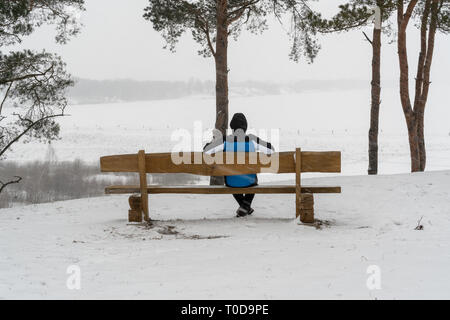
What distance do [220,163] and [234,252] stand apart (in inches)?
81.1

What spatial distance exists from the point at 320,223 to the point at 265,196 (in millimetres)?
3080

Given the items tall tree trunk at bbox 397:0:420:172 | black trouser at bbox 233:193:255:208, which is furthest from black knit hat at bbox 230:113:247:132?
tall tree trunk at bbox 397:0:420:172

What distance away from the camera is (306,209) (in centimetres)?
666

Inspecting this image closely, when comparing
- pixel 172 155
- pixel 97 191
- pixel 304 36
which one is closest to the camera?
pixel 172 155

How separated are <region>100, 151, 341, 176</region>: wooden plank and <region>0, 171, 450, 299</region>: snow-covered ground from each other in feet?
2.62

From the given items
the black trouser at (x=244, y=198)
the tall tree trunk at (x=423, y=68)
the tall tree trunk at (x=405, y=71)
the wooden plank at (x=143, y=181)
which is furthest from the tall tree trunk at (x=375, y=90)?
the wooden plank at (x=143, y=181)

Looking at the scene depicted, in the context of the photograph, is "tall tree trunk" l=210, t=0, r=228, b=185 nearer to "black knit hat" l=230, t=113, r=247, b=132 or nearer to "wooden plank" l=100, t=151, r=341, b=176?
"black knit hat" l=230, t=113, r=247, b=132

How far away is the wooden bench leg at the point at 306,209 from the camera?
6.59m

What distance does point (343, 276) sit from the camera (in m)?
4.14

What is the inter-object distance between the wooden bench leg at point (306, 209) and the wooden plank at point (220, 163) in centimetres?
47

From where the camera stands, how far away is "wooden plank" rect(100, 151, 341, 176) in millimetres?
6848

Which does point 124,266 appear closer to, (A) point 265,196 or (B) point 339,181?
(A) point 265,196

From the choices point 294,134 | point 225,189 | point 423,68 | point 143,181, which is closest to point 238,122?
point 225,189
